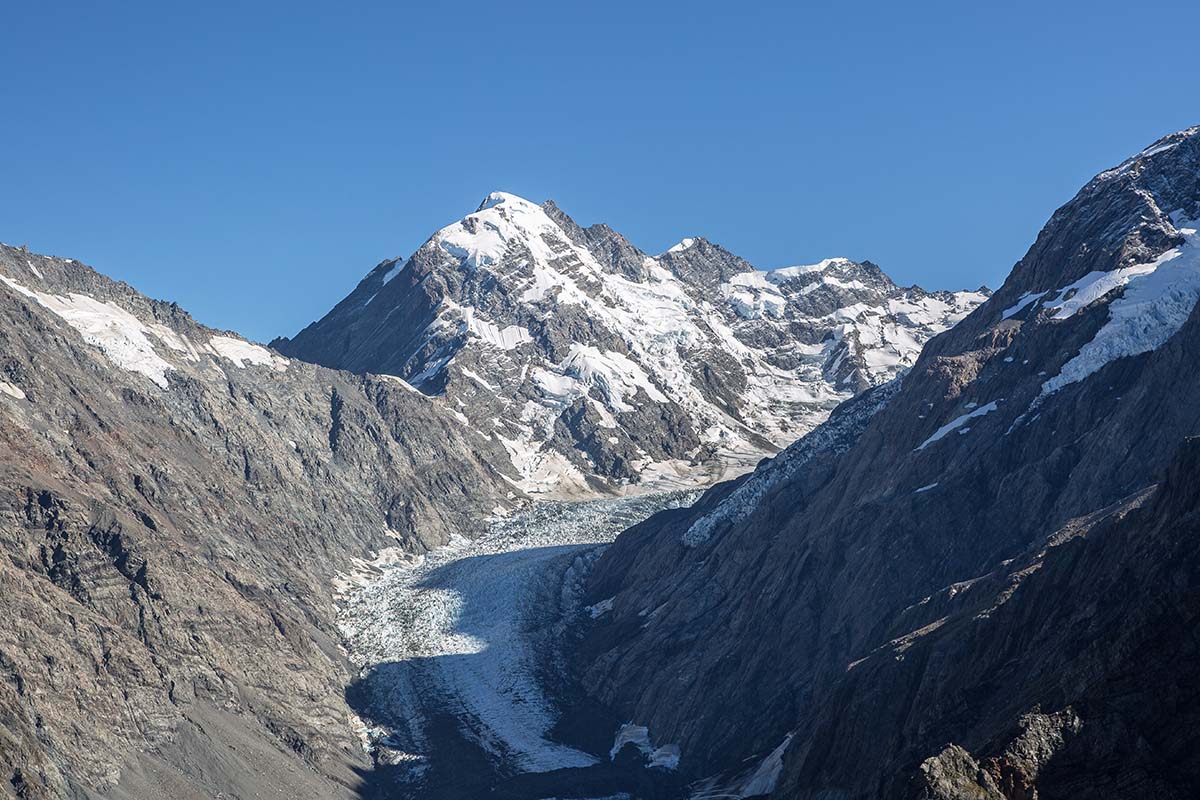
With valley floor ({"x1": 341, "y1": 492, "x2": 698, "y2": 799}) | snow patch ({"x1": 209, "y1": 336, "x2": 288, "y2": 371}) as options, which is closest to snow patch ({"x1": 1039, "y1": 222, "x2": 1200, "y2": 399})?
valley floor ({"x1": 341, "y1": 492, "x2": 698, "y2": 799})

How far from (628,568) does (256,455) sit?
54.6m

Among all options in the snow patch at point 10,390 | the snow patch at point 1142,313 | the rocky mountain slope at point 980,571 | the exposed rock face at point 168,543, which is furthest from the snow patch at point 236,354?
the snow patch at point 1142,313

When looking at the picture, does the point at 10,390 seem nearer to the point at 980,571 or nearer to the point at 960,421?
the point at 960,421

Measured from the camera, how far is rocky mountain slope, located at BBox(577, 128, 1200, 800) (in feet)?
124

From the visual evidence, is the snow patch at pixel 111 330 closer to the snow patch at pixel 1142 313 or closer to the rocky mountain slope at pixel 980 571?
the rocky mountain slope at pixel 980 571

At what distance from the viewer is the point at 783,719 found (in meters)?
89.9

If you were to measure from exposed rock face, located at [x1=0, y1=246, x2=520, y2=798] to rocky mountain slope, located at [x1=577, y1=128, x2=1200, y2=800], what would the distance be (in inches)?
1106

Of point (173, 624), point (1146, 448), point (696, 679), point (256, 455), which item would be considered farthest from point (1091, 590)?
point (256, 455)

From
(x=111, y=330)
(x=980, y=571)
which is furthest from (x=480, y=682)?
(x=111, y=330)

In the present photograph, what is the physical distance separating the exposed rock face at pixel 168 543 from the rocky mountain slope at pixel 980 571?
28101 mm

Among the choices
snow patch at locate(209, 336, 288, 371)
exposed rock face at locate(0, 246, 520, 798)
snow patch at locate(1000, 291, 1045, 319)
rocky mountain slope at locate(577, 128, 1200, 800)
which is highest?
snow patch at locate(209, 336, 288, 371)

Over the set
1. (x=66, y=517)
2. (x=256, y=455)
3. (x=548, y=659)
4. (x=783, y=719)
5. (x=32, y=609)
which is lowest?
(x=783, y=719)

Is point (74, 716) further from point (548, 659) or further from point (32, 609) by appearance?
point (548, 659)

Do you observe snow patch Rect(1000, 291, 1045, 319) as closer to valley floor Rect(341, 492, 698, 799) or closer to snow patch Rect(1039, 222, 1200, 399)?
snow patch Rect(1039, 222, 1200, 399)
